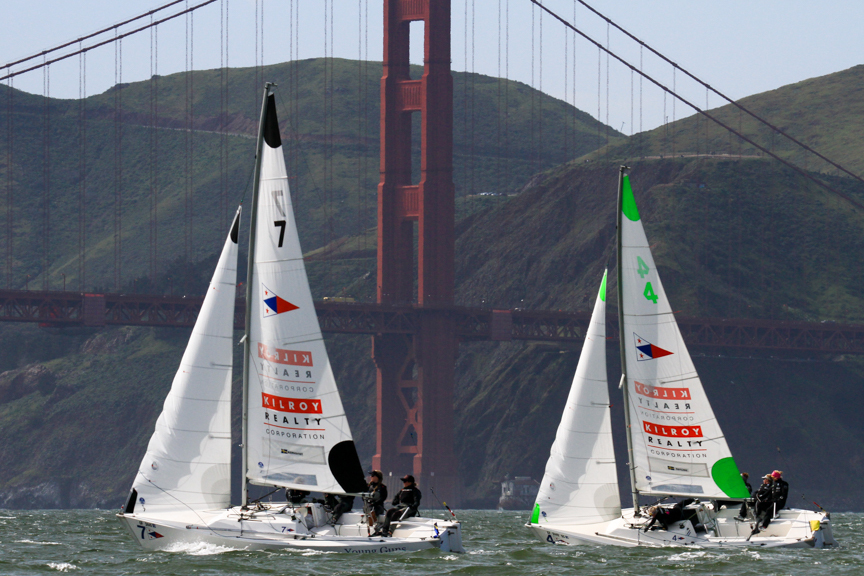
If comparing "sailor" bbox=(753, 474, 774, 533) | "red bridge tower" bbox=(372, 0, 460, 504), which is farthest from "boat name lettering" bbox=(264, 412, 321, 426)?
"red bridge tower" bbox=(372, 0, 460, 504)

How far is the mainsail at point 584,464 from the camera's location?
2688cm

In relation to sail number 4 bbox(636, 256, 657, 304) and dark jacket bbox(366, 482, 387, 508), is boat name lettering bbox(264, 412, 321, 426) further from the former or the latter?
sail number 4 bbox(636, 256, 657, 304)

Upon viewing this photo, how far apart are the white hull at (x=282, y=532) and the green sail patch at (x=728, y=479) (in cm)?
535

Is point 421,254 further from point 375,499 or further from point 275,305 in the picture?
point 375,499

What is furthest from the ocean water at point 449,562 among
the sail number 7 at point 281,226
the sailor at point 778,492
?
the sail number 7 at point 281,226

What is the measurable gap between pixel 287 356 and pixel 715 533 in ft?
25.6

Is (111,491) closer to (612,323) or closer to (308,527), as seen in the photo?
(612,323)

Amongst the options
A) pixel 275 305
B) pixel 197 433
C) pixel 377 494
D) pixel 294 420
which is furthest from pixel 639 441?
pixel 197 433

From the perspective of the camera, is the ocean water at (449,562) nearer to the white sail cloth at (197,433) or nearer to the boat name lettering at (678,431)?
the white sail cloth at (197,433)

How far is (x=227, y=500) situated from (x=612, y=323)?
6107cm

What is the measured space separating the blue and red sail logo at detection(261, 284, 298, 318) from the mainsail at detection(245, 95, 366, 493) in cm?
2

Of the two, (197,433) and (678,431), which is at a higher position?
(197,433)

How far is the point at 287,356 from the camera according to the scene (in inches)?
966

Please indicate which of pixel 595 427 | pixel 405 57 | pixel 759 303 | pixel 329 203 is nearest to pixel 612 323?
pixel 405 57
